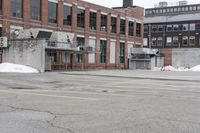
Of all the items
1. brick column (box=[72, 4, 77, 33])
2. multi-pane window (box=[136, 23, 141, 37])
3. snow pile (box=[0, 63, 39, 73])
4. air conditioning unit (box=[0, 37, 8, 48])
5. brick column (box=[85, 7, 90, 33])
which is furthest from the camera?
multi-pane window (box=[136, 23, 141, 37])

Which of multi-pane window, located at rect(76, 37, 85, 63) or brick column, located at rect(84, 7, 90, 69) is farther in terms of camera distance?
brick column, located at rect(84, 7, 90, 69)

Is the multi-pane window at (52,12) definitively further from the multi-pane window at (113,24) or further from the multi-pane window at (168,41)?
the multi-pane window at (168,41)

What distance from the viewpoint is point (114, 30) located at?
66.0 metres

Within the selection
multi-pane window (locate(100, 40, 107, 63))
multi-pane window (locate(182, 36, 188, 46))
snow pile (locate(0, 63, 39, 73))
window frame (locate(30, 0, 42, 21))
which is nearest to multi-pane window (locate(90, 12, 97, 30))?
multi-pane window (locate(100, 40, 107, 63))

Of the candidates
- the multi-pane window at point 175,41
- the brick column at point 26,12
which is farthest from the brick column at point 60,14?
the multi-pane window at point 175,41

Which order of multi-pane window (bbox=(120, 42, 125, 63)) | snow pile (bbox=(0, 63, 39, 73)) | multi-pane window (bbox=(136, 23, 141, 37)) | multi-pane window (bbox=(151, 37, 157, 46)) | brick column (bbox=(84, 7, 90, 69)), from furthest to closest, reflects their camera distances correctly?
multi-pane window (bbox=(151, 37, 157, 46)), multi-pane window (bbox=(136, 23, 141, 37)), multi-pane window (bbox=(120, 42, 125, 63)), brick column (bbox=(84, 7, 90, 69)), snow pile (bbox=(0, 63, 39, 73))

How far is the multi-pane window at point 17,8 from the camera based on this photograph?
A: 45.2 metres

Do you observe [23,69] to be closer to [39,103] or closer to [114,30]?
[39,103]

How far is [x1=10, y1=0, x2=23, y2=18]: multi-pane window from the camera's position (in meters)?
45.2

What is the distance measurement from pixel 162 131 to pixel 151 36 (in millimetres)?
94707

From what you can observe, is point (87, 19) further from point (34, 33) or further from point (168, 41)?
point (168, 41)

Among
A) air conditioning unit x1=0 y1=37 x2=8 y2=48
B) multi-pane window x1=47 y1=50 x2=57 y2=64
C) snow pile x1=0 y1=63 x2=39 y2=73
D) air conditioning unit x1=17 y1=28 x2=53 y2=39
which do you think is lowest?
snow pile x1=0 y1=63 x2=39 y2=73

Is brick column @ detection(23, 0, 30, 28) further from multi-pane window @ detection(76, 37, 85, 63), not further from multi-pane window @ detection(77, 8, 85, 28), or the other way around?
multi-pane window @ detection(77, 8, 85, 28)

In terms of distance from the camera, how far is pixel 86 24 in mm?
57562
